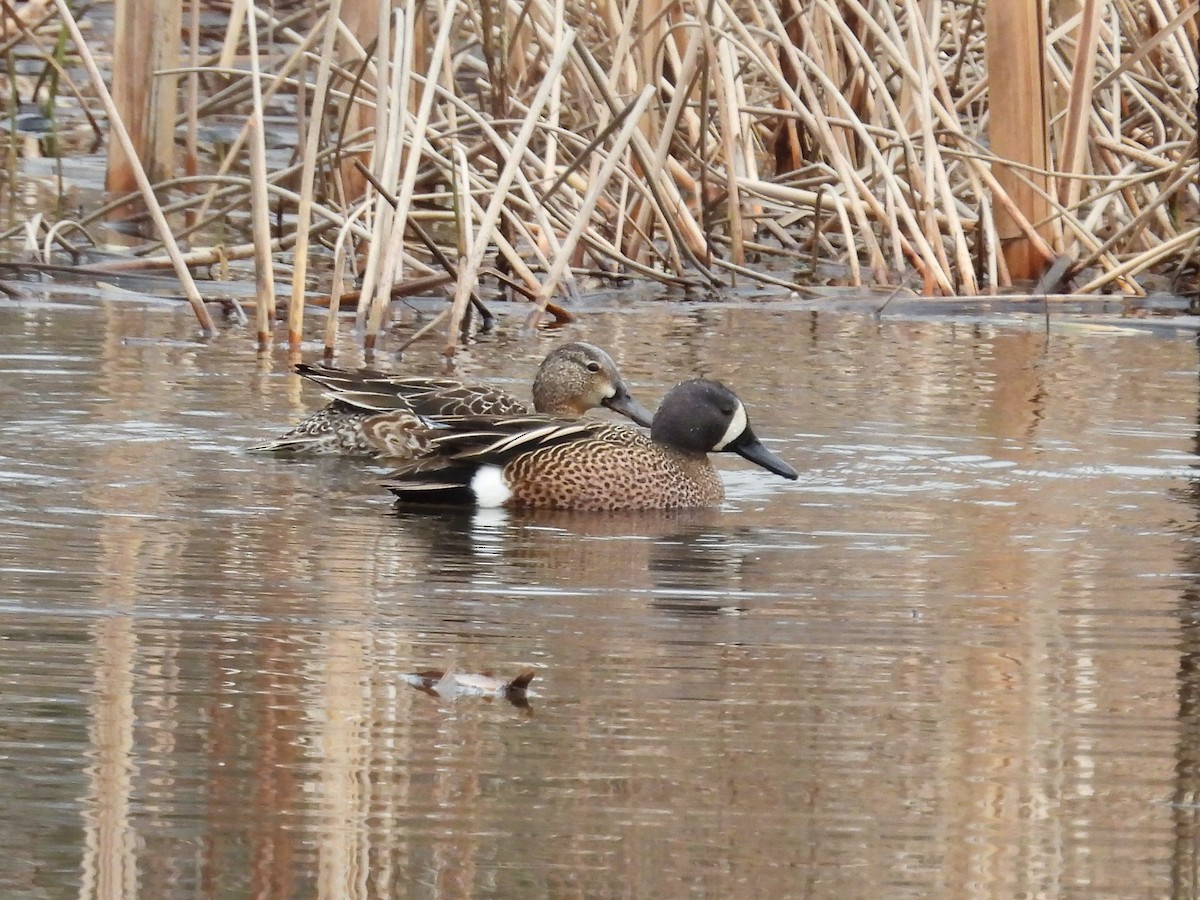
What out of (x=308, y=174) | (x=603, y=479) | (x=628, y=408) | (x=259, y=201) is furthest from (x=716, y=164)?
(x=603, y=479)

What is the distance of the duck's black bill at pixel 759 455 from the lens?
654cm

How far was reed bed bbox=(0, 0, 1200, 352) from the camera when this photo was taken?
30.8 ft

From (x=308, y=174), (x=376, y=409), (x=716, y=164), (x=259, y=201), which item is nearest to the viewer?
(x=376, y=409)

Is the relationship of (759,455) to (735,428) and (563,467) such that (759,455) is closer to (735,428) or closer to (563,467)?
(735,428)

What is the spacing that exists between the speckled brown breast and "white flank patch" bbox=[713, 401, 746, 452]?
126 millimetres

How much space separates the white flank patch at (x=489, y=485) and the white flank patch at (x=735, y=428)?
25.2 inches

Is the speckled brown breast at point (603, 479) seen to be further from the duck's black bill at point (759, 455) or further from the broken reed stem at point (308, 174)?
the broken reed stem at point (308, 174)

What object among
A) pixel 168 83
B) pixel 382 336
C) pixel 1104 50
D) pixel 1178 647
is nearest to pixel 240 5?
pixel 168 83

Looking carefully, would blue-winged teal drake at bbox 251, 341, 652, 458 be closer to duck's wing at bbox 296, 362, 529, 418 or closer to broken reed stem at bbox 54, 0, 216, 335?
duck's wing at bbox 296, 362, 529, 418

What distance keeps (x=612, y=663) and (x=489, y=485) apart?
85.1 inches

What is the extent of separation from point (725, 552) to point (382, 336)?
3.22 m

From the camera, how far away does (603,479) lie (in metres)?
6.43

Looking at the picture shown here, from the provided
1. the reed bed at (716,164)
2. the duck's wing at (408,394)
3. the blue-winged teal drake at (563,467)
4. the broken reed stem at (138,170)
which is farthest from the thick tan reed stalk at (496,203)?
the blue-winged teal drake at (563,467)

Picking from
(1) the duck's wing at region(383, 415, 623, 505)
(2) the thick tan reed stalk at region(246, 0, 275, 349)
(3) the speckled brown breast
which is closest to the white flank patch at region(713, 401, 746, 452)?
(3) the speckled brown breast
